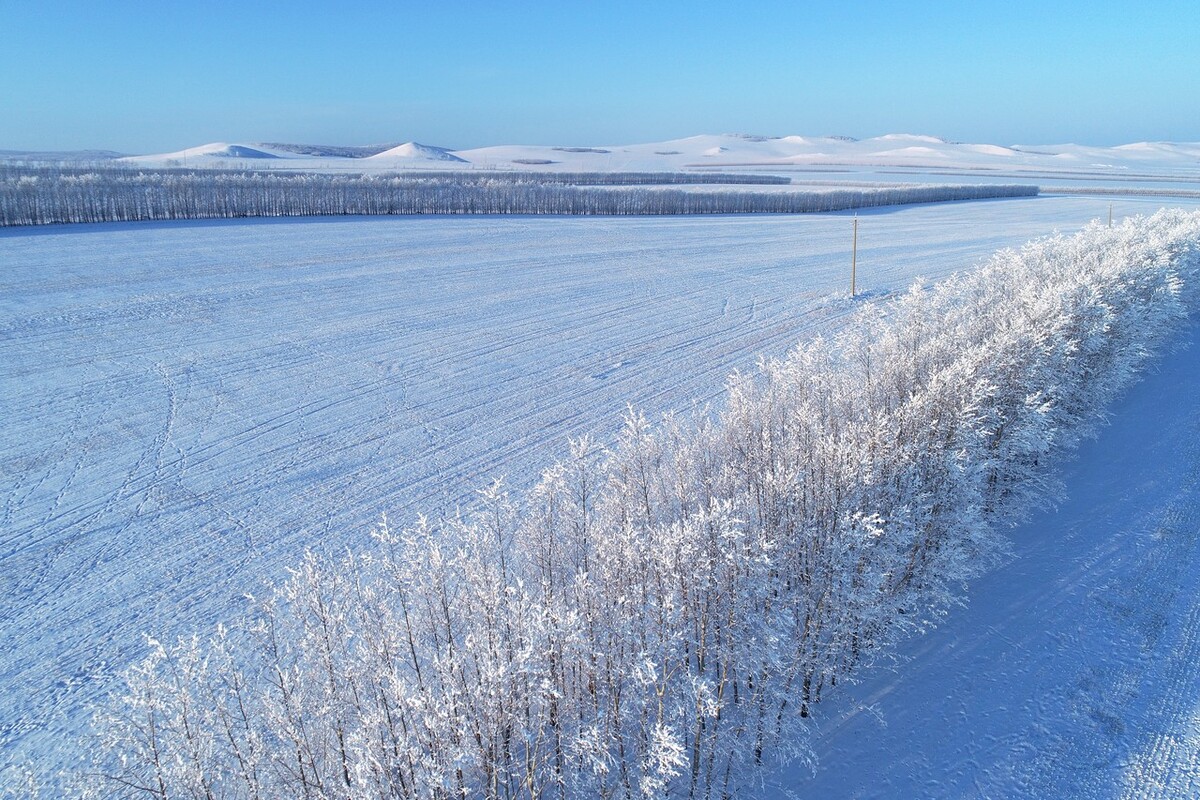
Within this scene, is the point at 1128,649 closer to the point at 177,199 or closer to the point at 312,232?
the point at 312,232

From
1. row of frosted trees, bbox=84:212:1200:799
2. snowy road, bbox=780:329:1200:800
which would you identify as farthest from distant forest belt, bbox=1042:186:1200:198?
snowy road, bbox=780:329:1200:800

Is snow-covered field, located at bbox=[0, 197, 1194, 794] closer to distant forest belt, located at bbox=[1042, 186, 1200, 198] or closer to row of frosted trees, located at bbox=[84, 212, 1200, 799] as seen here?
row of frosted trees, located at bbox=[84, 212, 1200, 799]

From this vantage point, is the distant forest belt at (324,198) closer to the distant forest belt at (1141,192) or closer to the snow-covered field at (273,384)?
the snow-covered field at (273,384)

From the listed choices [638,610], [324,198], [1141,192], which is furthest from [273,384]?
[1141,192]

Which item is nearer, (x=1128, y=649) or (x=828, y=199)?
(x=1128, y=649)

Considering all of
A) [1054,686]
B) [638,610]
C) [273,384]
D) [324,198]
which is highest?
[324,198]

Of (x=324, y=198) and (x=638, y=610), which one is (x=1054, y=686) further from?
(x=324, y=198)

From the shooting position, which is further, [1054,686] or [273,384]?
[273,384]

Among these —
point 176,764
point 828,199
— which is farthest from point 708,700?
point 828,199
